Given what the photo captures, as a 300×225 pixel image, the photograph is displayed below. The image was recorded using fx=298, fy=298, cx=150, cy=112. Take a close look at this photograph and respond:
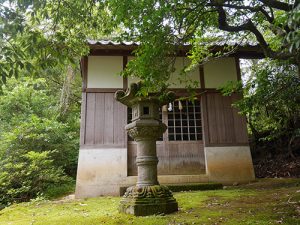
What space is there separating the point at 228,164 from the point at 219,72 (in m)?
Answer: 3.21

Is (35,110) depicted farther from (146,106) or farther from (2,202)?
(146,106)

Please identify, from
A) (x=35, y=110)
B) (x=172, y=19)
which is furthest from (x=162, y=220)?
(x=35, y=110)

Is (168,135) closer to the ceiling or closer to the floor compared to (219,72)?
closer to the floor

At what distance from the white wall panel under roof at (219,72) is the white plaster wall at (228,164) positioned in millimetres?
2272

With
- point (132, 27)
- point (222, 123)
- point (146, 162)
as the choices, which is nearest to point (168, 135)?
point (222, 123)

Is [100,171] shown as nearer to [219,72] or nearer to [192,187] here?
[192,187]

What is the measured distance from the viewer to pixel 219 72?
10.5 m

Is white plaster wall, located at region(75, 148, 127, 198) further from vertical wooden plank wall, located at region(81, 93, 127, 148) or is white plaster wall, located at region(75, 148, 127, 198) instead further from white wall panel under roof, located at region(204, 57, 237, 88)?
white wall panel under roof, located at region(204, 57, 237, 88)

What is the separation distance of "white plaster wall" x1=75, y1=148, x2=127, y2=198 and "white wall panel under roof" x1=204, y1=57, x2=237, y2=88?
12.5ft

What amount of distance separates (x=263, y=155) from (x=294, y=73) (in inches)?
289

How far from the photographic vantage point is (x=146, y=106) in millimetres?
5770

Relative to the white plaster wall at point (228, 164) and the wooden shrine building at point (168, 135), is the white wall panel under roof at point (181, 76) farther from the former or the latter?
the white plaster wall at point (228, 164)

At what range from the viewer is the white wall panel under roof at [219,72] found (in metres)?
10.4

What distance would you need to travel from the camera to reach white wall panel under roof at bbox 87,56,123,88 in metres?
9.93
